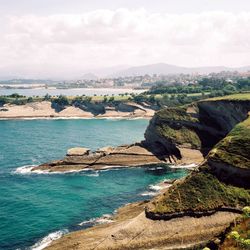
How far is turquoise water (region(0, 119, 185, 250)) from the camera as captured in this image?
262 feet

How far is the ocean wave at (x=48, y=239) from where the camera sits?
236ft

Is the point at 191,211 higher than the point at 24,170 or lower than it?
higher

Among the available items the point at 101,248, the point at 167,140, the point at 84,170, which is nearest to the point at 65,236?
the point at 101,248

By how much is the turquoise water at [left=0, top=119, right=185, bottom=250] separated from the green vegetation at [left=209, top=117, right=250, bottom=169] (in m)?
21.8

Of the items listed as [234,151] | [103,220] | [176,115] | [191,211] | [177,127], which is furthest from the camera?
[176,115]

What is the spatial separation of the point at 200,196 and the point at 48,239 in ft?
88.6

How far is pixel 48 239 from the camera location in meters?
74.8

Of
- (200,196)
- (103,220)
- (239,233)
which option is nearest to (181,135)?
(200,196)

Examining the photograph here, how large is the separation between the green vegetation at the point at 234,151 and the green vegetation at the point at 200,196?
3.88 metres

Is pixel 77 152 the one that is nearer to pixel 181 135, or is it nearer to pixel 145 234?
pixel 181 135

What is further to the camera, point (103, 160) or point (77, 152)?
point (103, 160)

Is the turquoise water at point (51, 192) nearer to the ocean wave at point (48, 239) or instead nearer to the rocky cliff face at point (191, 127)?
the ocean wave at point (48, 239)

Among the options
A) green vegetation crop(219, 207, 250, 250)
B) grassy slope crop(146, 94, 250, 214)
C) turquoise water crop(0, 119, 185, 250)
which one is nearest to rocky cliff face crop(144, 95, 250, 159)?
turquoise water crop(0, 119, 185, 250)

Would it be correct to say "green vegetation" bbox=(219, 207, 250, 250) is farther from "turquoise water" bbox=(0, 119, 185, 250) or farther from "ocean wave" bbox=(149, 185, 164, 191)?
"ocean wave" bbox=(149, 185, 164, 191)
